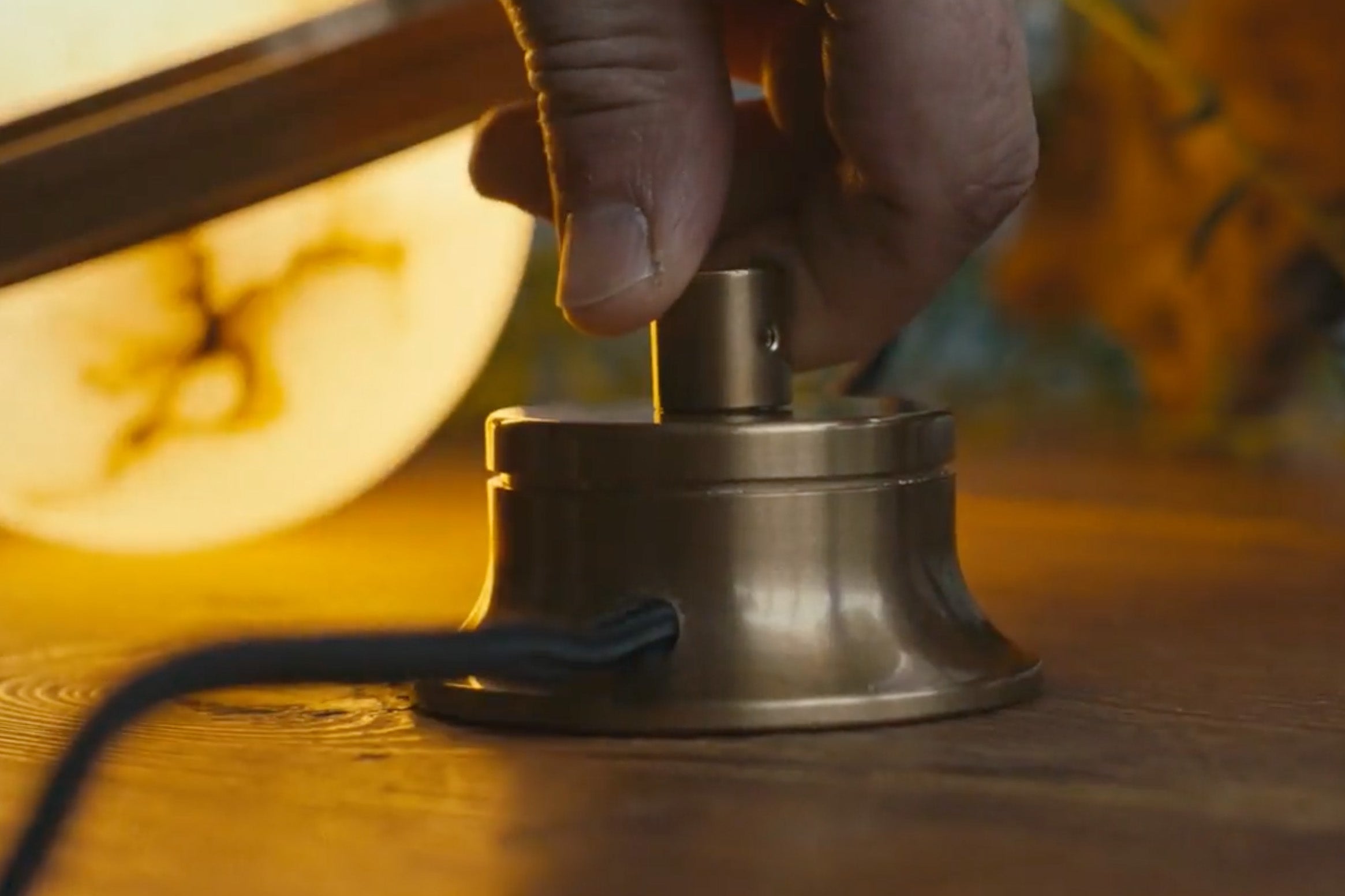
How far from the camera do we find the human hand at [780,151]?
1.67ft

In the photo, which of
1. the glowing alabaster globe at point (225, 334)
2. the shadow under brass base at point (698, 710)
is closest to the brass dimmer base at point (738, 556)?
the shadow under brass base at point (698, 710)

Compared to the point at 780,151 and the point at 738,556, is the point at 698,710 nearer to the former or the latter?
the point at 738,556

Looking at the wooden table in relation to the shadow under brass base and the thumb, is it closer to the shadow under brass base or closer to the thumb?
the shadow under brass base

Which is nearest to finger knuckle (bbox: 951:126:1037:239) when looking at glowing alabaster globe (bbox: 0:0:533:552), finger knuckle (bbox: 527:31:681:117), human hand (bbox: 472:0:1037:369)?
human hand (bbox: 472:0:1037:369)

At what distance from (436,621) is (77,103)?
0.22 metres

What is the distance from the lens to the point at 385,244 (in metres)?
0.72

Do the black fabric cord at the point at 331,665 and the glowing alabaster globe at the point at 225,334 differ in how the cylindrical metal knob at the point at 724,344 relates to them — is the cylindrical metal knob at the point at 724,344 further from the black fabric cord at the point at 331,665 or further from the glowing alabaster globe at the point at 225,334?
the glowing alabaster globe at the point at 225,334

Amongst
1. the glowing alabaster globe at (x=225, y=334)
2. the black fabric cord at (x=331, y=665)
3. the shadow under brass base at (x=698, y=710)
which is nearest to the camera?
the black fabric cord at (x=331, y=665)

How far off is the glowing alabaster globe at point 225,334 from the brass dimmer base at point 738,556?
0.68 ft

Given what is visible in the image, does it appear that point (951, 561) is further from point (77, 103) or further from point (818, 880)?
point (77, 103)

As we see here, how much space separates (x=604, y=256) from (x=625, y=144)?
33 millimetres

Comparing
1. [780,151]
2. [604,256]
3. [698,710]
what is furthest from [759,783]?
[780,151]

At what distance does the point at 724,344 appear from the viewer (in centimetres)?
52

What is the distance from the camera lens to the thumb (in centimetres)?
50
